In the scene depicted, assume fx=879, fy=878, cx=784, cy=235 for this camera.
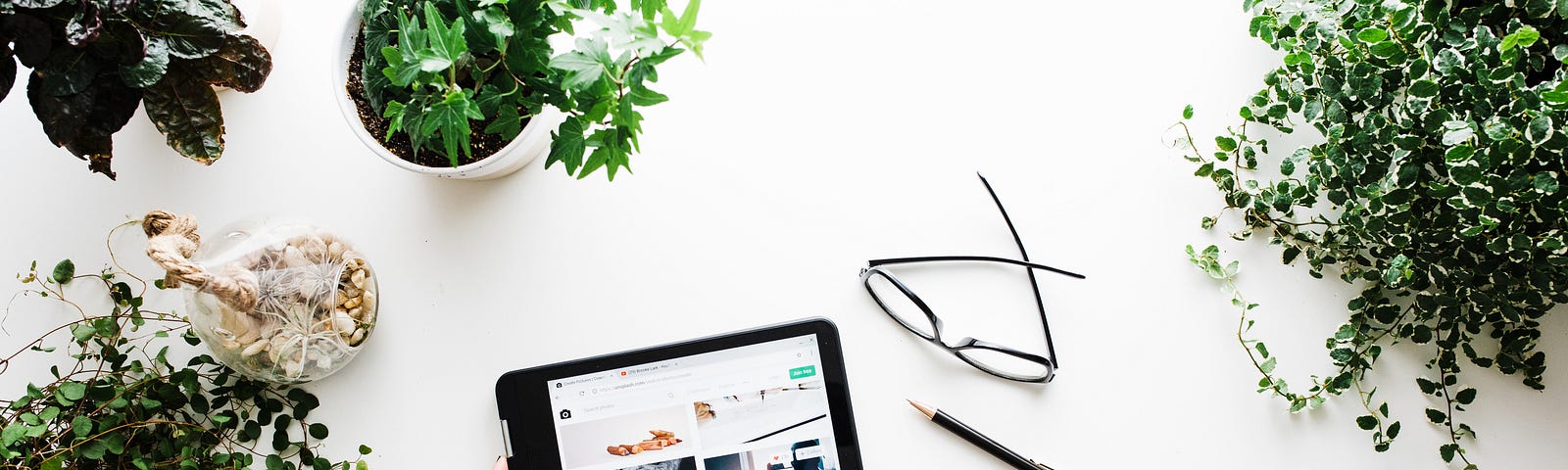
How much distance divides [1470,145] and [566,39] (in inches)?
34.7

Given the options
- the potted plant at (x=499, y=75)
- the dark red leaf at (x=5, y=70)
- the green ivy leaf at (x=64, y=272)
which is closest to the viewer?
the potted plant at (x=499, y=75)

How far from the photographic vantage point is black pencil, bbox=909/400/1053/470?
0.98m

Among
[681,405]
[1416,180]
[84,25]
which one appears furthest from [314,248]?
[1416,180]

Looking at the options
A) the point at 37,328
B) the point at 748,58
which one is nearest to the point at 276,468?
the point at 37,328

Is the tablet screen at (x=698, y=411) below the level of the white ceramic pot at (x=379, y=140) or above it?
below

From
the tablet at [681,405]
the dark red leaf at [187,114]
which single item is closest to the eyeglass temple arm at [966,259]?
the tablet at [681,405]

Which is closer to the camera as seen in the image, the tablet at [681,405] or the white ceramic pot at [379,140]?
the white ceramic pot at [379,140]

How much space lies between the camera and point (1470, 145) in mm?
761

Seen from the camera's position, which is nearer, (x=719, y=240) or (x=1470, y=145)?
(x=1470, y=145)

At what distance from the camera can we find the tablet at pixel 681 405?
0.97 meters

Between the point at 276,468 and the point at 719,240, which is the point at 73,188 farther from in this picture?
the point at 719,240

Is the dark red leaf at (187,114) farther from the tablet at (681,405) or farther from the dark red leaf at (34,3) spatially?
the tablet at (681,405)

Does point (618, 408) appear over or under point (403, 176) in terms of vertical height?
under

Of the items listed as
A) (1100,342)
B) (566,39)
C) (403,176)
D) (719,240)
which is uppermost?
(566,39)
